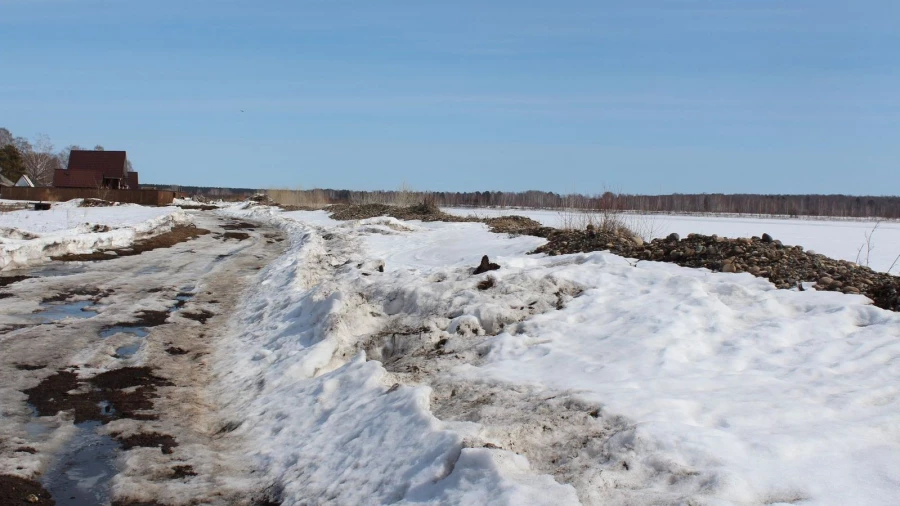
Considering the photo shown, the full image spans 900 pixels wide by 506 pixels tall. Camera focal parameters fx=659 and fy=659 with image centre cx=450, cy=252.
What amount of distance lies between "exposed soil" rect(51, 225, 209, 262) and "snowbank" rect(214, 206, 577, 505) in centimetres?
779

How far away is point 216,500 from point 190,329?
15.2 ft

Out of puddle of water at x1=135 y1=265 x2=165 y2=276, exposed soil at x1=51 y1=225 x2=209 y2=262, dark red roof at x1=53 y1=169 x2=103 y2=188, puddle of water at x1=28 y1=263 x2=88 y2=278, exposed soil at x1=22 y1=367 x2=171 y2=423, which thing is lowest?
exposed soil at x1=22 y1=367 x2=171 y2=423

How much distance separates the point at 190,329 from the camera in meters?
8.17

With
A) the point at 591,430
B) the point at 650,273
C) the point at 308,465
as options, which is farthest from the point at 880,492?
the point at 650,273

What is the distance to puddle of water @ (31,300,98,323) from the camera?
8.30 m

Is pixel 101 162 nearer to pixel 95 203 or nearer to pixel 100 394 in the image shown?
pixel 95 203

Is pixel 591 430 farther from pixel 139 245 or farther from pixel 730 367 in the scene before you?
pixel 139 245

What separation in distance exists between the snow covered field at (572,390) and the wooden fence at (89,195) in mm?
42349

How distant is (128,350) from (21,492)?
3.34 meters

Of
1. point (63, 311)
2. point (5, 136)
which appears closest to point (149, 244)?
point (63, 311)

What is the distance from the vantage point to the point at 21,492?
152 inches

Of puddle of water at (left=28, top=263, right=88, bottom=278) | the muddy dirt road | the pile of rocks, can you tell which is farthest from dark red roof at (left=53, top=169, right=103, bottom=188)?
the pile of rocks

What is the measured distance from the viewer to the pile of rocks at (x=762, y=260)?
6941 mm

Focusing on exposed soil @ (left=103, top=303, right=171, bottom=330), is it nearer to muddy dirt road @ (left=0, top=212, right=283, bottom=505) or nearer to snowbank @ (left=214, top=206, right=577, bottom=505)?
muddy dirt road @ (left=0, top=212, right=283, bottom=505)
